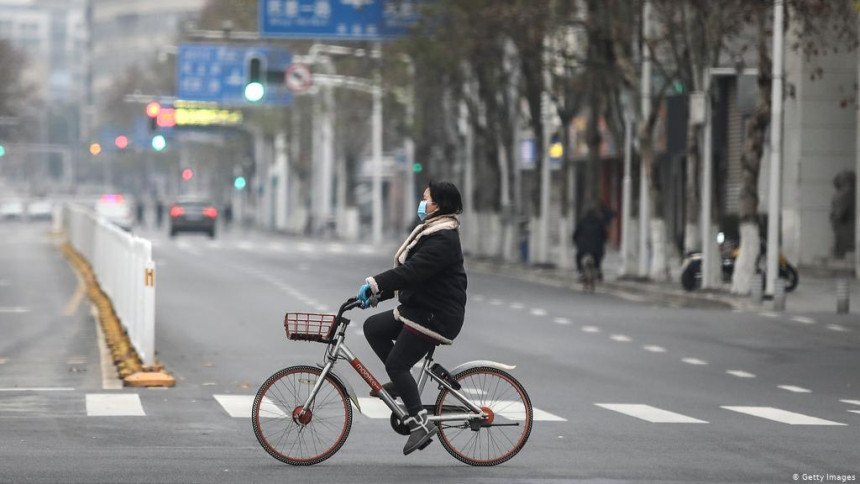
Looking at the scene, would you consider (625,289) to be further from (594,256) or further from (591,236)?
(591,236)

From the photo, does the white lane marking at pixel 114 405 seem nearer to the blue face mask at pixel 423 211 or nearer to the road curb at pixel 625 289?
the blue face mask at pixel 423 211

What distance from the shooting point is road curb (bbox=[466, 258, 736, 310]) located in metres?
32.2

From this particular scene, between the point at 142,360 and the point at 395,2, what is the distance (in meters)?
30.4

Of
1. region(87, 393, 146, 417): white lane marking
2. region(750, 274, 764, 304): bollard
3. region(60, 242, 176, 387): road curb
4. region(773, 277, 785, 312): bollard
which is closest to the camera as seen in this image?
region(87, 393, 146, 417): white lane marking

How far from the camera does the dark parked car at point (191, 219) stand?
76000mm

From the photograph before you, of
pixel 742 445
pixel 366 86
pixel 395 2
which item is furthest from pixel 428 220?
pixel 366 86

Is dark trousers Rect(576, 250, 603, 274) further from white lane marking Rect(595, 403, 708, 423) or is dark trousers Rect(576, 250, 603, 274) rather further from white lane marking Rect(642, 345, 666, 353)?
white lane marking Rect(595, 403, 708, 423)

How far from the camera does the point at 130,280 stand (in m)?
21.6

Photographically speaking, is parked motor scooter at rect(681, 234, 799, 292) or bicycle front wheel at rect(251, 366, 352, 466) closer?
bicycle front wheel at rect(251, 366, 352, 466)

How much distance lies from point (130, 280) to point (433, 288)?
10.6m

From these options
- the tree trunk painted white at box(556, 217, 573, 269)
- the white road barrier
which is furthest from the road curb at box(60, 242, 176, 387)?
the tree trunk painted white at box(556, 217, 573, 269)

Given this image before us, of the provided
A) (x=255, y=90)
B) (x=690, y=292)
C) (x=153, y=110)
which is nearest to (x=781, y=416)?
(x=690, y=292)

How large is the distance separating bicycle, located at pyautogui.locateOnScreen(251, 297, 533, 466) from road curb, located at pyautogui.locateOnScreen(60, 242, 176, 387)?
585cm

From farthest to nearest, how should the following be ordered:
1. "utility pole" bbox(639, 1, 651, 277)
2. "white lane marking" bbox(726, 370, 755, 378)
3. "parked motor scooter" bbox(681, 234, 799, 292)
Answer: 1. "utility pole" bbox(639, 1, 651, 277)
2. "parked motor scooter" bbox(681, 234, 799, 292)
3. "white lane marking" bbox(726, 370, 755, 378)
